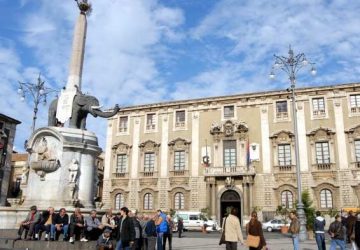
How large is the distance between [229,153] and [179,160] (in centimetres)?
487

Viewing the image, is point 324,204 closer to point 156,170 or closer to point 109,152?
point 156,170

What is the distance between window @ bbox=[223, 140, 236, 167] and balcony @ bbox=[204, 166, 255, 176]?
73cm

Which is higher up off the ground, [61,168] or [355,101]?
[355,101]

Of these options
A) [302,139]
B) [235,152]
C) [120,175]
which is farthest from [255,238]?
[120,175]

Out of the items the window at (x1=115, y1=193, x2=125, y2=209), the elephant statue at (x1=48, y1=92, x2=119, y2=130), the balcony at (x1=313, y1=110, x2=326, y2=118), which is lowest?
the window at (x1=115, y1=193, x2=125, y2=209)

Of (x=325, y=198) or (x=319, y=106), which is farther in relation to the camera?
(x=319, y=106)

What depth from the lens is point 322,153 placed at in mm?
33219

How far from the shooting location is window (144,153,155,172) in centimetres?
3803

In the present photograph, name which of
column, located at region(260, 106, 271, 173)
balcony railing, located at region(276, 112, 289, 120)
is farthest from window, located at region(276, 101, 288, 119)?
column, located at region(260, 106, 271, 173)

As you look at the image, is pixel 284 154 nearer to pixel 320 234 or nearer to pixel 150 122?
pixel 150 122

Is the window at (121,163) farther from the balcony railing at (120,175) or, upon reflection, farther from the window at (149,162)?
the window at (149,162)

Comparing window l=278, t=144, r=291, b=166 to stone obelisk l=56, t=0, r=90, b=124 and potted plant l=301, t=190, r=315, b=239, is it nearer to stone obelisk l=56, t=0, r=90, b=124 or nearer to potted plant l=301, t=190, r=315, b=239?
potted plant l=301, t=190, r=315, b=239

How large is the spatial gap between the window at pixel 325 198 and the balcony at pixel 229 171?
5.92m

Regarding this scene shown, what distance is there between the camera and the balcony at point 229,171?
34125mm
